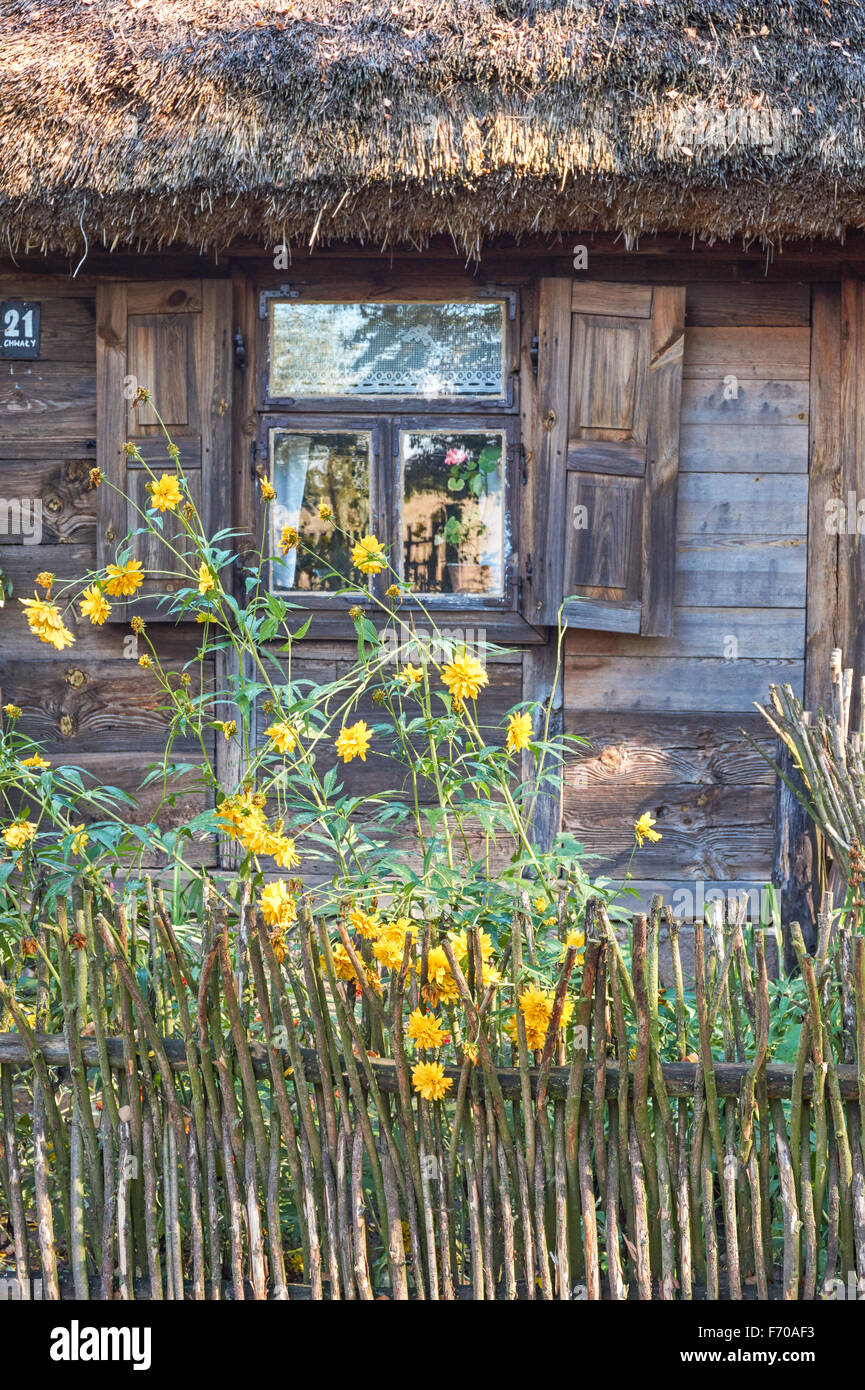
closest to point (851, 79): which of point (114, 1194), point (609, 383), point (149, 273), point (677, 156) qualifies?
point (677, 156)

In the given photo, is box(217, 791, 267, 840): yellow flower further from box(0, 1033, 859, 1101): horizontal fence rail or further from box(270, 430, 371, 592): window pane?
box(270, 430, 371, 592): window pane

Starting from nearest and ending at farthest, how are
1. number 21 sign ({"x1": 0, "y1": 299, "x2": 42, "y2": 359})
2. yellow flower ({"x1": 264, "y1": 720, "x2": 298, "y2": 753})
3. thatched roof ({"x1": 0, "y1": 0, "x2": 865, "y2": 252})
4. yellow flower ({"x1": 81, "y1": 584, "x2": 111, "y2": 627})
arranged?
yellow flower ({"x1": 264, "y1": 720, "x2": 298, "y2": 753}) < yellow flower ({"x1": 81, "y1": 584, "x2": 111, "y2": 627}) < thatched roof ({"x1": 0, "y1": 0, "x2": 865, "y2": 252}) < number 21 sign ({"x1": 0, "y1": 299, "x2": 42, "y2": 359})

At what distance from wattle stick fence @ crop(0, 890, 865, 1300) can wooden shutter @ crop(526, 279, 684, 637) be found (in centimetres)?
236

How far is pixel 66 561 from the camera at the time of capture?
4516 mm

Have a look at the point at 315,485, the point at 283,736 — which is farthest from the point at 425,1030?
the point at 315,485

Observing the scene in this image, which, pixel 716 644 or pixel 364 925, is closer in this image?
pixel 364 925

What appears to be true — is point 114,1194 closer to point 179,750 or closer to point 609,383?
point 179,750

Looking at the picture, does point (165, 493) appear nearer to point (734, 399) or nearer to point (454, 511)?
point (454, 511)

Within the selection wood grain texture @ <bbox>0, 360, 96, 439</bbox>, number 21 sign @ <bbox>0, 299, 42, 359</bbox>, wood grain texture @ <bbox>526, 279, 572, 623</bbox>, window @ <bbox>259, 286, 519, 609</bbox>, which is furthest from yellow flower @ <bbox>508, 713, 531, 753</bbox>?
number 21 sign @ <bbox>0, 299, 42, 359</bbox>

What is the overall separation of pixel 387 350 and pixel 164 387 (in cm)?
86

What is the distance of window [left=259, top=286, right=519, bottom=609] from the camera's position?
436cm

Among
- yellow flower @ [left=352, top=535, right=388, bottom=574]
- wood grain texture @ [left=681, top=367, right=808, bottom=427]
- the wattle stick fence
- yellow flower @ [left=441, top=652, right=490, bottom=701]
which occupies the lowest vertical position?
the wattle stick fence

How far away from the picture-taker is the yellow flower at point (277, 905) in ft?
6.09

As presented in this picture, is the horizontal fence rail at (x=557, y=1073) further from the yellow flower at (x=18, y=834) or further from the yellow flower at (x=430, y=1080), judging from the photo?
the yellow flower at (x=18, y=834)
